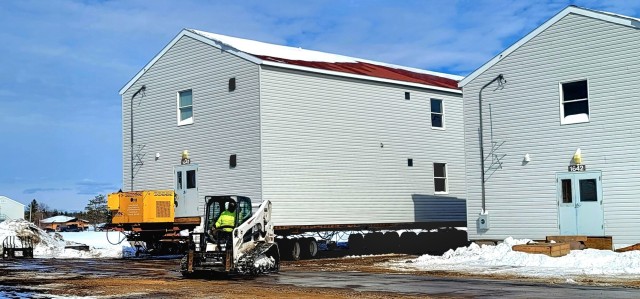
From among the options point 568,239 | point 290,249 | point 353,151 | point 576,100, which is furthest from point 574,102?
point 290,249

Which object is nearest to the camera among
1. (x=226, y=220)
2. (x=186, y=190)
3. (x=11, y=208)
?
(x=226, y=220)

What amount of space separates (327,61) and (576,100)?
1228cm

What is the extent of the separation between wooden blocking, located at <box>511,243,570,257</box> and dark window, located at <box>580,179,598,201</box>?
2.15 metres

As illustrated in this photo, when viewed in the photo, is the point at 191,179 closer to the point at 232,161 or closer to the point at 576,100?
the point at 232,161

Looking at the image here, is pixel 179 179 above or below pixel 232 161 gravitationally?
below

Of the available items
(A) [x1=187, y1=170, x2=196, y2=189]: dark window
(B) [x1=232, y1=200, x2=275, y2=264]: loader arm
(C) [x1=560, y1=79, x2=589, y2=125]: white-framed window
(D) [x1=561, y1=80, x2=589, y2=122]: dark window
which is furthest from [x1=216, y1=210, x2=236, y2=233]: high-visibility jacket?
(D) [x1=561, y1=80, x2=589, y2=122]: dark window

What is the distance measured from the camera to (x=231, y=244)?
20781 millimetres

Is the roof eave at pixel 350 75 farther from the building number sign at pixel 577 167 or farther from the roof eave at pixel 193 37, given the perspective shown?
the building number sign at pixel 577 167

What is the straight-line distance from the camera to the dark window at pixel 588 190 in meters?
25.4

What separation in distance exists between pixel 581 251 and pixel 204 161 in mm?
14577

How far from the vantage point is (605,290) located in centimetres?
1647

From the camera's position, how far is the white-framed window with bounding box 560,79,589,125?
25844mm

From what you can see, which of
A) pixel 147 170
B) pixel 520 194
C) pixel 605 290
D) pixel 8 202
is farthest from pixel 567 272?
pixel 8 202

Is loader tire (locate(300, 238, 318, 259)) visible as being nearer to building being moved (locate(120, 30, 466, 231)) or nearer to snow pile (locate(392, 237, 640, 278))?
building being moved (locate(120, 30, 466, 231))
